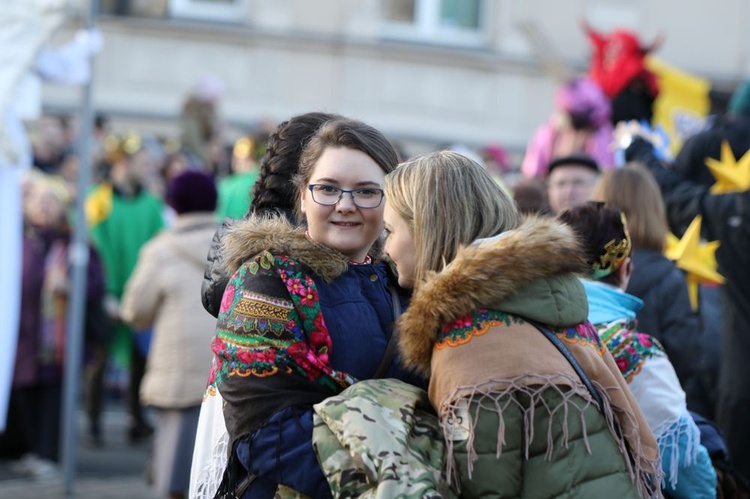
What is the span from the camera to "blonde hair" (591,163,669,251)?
219 inches

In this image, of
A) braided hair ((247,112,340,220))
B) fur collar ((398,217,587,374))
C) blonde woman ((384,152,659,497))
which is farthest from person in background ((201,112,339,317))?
fur collar ((398,217,587,374))

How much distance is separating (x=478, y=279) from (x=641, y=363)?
1.16m

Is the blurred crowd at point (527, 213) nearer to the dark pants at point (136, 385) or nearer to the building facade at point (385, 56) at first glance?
the dark pants at point (136, 385)

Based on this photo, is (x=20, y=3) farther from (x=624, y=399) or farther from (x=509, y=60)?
(x=509, y=60)

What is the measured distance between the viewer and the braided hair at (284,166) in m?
3.97

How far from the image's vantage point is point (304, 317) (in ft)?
10.9

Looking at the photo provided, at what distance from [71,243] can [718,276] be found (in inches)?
204

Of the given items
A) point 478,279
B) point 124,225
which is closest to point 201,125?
point 124,225

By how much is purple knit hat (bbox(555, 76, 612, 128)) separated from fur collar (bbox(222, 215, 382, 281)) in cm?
514

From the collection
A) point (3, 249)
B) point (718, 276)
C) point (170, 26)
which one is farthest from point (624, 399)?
point (170, 26)

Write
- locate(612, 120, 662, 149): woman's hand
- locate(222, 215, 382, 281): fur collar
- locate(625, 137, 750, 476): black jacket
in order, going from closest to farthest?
locate(222, 215, 382, 281): fur collar
locate(625, 137, 750, 476): black jacket
locate(612, 120, 662, 149): woman's hand

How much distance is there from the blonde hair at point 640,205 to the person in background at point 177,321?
2.48 metres

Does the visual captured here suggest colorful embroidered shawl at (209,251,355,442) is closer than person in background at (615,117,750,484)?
Yes

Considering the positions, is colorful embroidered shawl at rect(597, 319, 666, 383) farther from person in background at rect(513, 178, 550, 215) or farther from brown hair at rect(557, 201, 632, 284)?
person in background at rect(513, 178, 550, 215)
